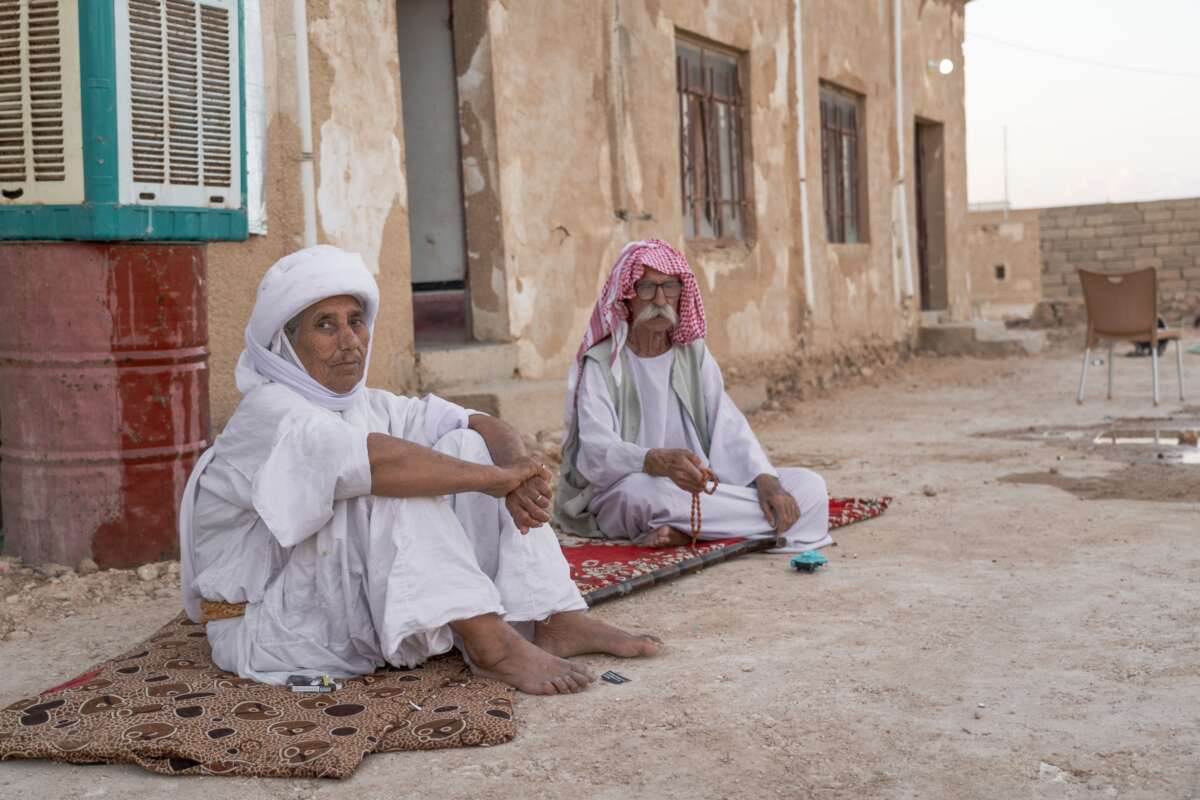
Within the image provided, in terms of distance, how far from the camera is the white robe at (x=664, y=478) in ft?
15.0

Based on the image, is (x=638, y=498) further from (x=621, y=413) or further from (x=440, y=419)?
(x=440, y=419)

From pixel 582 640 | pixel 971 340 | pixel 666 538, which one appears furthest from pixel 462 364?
pixel 971 340

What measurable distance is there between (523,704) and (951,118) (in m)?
13.6

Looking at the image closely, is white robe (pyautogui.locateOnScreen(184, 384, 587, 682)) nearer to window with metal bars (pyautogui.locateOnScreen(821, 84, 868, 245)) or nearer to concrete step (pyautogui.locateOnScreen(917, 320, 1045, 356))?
window with metal bars (pyautogui.locateOnScreen(821, 84, 868, 245))

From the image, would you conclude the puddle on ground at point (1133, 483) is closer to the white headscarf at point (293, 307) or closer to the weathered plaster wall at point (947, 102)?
the white headscarf at point (293, 307)

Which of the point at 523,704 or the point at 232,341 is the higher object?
the point at 232,341

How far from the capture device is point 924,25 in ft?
46.3

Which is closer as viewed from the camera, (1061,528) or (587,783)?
(587,783)

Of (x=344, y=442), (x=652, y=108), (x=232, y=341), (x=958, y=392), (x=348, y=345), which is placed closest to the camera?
(x=344, y=442)

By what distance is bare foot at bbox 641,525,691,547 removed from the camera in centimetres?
451

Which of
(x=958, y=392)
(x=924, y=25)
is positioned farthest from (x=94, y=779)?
(x=924, y=25)

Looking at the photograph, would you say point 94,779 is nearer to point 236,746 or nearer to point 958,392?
point 236,746

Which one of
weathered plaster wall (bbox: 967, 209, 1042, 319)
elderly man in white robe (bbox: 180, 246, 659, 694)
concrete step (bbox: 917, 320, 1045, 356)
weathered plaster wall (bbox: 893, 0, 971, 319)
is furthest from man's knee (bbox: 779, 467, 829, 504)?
weathered plaster wall (bbox: 967, 209, 1042, 319)

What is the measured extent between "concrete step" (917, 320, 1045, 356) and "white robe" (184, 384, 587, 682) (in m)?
11.5
